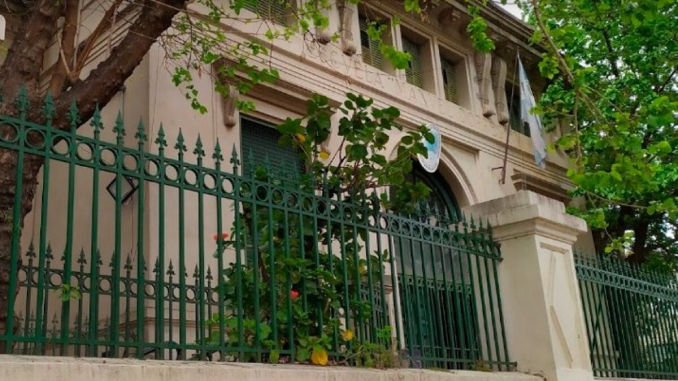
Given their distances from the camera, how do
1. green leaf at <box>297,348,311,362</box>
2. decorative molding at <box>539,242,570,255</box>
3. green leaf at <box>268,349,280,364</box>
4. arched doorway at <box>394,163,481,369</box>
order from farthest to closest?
decorative molding at <box>539,242,570,255</box> → arched doorway at <box>394,163,481,369</box> → green leaf at <box>297,348,311,362</box> → green leaf at <box>268,349,280,364</box>

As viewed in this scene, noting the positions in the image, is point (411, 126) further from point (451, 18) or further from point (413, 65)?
point (451, 18)

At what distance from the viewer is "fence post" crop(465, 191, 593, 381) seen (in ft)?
21.1

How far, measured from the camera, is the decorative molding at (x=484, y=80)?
14.5 meters

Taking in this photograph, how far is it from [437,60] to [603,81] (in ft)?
9.32

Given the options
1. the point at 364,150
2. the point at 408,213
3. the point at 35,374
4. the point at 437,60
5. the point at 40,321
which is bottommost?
the point at 35,374

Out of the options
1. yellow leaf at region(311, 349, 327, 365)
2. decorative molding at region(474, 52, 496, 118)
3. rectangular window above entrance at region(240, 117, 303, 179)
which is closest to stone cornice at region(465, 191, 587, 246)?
yellow leaf at region(311, 349, 327, 365)

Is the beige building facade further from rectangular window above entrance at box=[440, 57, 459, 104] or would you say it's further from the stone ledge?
the stone ledge

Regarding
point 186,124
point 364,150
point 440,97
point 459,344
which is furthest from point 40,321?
point 440,97

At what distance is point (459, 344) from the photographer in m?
6.17

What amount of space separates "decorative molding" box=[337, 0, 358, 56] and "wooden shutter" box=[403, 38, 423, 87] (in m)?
1.67

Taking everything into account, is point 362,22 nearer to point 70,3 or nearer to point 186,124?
point 186,124

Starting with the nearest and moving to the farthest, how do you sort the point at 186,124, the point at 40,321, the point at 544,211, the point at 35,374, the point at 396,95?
the point at 35,374 < the point at 40,321 < the point at 544,211 < the point at 186,124 < the point at 396,95

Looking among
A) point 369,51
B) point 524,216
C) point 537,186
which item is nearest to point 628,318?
point 524,216

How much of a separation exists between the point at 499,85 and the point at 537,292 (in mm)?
9032
